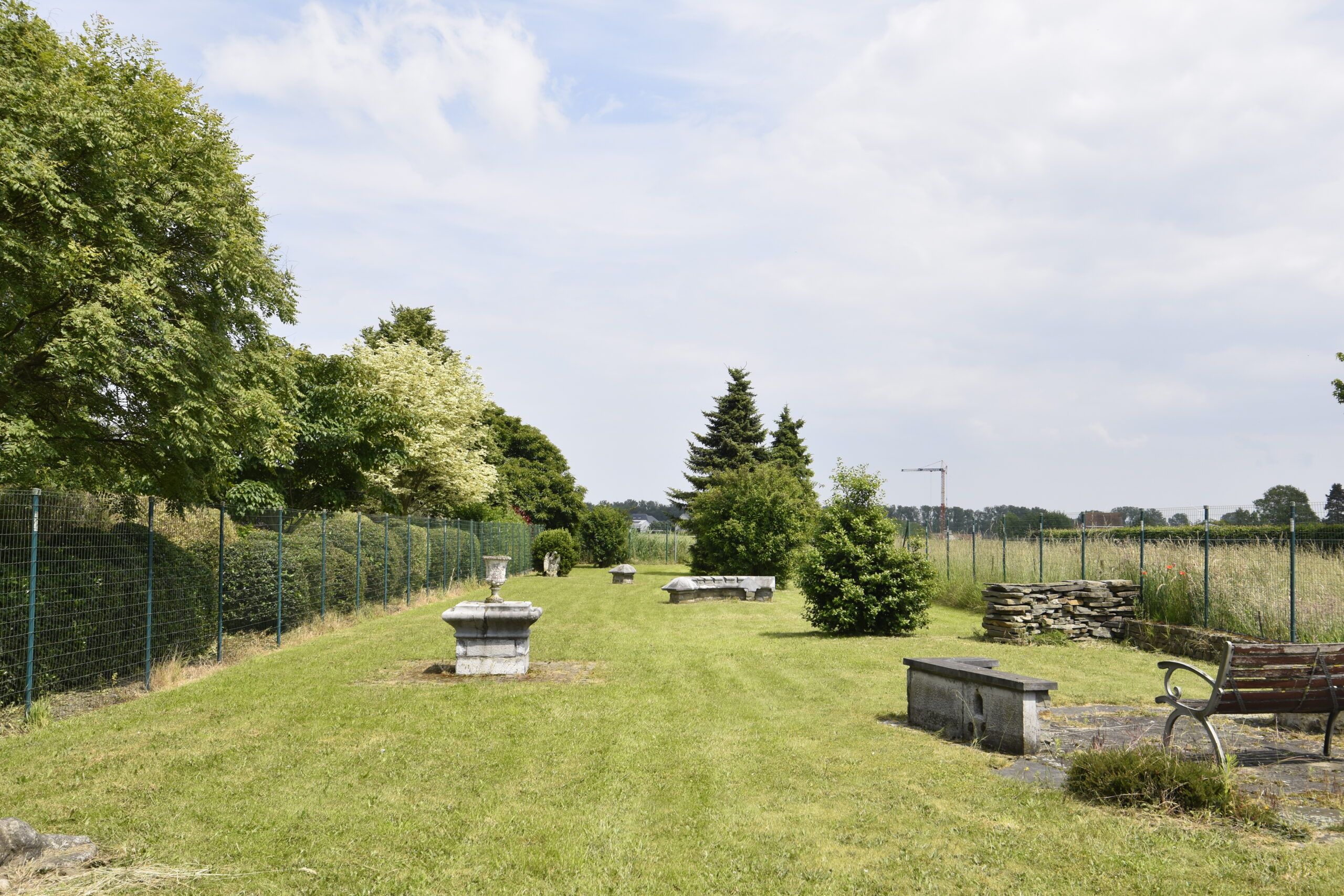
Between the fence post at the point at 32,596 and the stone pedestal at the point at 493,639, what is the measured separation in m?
4.19

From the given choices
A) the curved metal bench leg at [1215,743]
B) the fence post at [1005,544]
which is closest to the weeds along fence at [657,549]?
the fence post at [1005,544]

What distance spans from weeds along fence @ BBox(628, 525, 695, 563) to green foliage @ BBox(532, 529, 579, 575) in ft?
40.0

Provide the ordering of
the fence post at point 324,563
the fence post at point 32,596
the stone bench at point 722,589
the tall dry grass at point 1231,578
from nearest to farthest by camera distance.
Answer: the fence post at point 32,596
the tall dry grass at point 1231,578
the fence post at point 324,563
the stone bench at point 722,589

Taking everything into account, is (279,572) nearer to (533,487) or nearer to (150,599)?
(150,599)

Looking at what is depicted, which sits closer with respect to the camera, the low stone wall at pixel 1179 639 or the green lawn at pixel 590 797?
the green lawn at pixel 590 797

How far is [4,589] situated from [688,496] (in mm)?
48235

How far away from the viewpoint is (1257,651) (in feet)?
20.5

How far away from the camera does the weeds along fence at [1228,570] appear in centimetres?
1292

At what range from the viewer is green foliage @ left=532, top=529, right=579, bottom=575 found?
37.5 metres

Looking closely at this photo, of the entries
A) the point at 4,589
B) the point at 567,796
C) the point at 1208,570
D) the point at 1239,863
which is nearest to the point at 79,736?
the point at 4,589

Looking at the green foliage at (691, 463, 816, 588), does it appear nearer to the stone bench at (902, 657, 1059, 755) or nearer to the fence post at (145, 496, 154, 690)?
the stone bench at (902, 657, 1059, 755)

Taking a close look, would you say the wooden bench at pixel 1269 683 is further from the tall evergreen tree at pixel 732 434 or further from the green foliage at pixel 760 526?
the tall evergreen tree at pixel 732 434

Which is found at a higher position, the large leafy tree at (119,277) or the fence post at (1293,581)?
the large leafy tree at (119,277)

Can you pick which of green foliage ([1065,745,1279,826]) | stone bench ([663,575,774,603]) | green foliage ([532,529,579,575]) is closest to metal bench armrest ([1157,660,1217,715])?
green foliage ([1065,745,1279,826])
